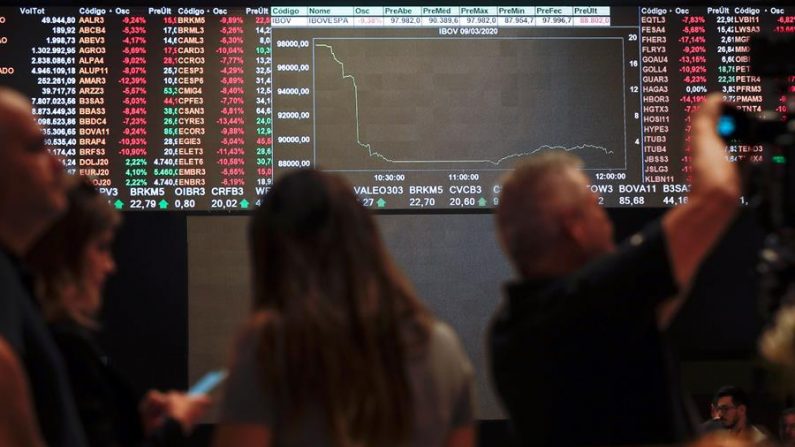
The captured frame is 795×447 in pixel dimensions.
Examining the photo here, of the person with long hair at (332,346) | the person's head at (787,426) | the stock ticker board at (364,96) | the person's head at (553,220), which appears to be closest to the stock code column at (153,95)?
the stock ticker board at (364,96)

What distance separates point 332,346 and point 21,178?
59 centimetres

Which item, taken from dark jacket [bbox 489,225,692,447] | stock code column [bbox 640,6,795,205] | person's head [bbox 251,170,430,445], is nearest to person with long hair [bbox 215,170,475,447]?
person's head [bbox 251,170,430,445]

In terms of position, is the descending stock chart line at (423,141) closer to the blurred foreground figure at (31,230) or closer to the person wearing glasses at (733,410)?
the person wearing glasses at (733,410)

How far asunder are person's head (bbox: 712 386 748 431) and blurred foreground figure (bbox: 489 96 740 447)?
3533 millimetres

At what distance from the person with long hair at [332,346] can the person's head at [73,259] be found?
561 millimetres

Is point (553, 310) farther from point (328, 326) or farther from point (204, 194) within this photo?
point (204, 194)

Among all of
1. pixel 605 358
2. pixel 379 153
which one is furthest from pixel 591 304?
pixel 379 153

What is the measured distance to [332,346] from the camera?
5.02 feet

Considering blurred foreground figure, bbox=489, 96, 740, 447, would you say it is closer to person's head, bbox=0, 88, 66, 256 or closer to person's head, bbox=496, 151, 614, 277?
person's head, bbox=496, 151, 614, 277

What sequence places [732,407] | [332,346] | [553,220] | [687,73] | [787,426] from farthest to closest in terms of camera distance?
[687,73] → [732,407] → [787,426] → [553,220] → [332,346]

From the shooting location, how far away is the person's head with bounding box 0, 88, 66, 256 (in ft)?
5.67

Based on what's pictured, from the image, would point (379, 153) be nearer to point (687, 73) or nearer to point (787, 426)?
point (687, 73)

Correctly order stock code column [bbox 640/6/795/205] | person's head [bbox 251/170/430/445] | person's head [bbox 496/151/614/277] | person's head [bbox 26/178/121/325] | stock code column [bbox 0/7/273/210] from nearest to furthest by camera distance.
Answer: person's head [bbox 251/170/430/445] < person's head [bbox 496/151/614/277] < person's head [bbox 26/178/121/325] < stock code column [bbox 0/7/273/210] < stock code column [bbox 640/6/795/205]

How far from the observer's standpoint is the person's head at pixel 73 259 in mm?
2031
